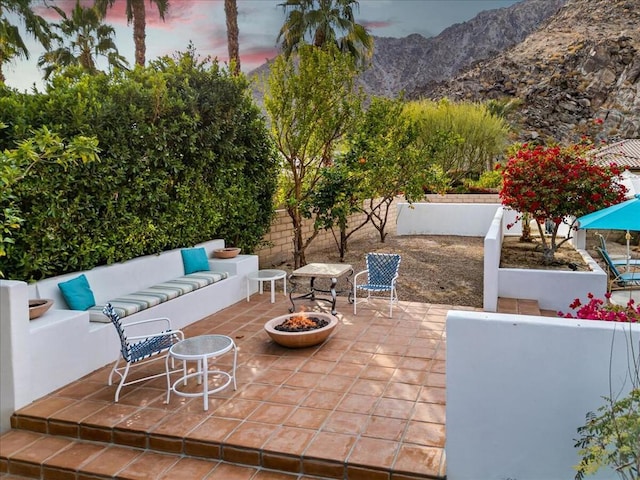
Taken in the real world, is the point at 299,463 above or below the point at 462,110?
below

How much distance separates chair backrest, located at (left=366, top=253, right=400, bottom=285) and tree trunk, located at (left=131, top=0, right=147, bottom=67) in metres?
13.5

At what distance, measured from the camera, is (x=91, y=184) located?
6727 mm

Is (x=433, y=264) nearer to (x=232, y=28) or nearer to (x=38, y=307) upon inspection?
(x=38, y=307)

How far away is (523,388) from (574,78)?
1818 inches

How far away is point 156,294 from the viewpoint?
6969 millimetres

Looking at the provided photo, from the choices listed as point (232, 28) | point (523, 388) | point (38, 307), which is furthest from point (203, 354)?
point (232, 28)

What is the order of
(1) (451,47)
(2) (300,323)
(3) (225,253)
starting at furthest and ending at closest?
(1) (451,47) < (3) (225,253) < (2) (300,323)

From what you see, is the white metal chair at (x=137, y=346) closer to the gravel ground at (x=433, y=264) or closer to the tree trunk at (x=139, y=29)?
the gravel ground at (x=433, y=264)

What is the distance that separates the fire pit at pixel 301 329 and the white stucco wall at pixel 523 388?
275cm

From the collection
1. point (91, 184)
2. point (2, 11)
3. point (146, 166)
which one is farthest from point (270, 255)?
point (2, 11)

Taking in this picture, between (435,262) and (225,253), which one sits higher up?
(225,253)

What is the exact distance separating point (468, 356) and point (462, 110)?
23.2 m

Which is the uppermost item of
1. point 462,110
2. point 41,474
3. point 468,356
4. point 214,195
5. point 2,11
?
point 2,11

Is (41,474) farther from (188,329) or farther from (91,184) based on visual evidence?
(91,184)
